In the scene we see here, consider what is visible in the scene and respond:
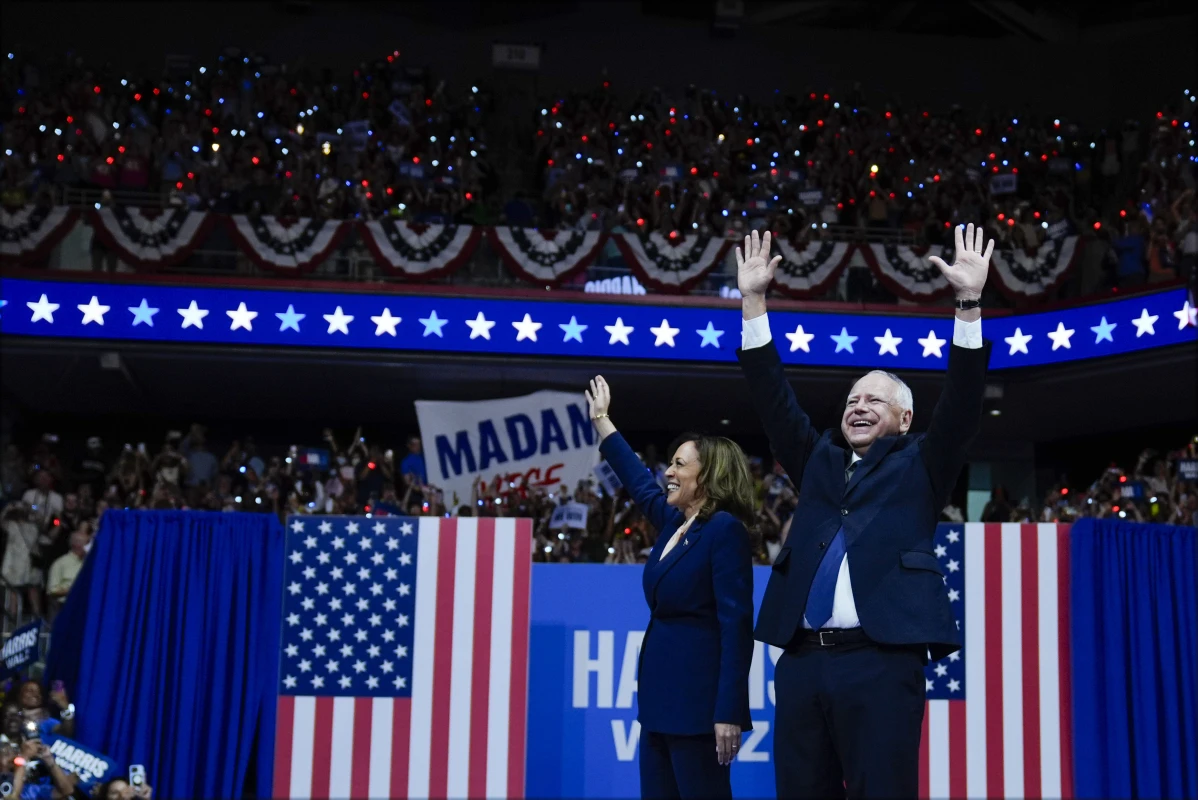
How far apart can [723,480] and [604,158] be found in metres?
11.2

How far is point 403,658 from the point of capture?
6492 mm

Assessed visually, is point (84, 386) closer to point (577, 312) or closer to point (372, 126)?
point (372, 126)

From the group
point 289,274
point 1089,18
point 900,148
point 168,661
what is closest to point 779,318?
point 900,148

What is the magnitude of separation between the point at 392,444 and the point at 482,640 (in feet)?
33.0

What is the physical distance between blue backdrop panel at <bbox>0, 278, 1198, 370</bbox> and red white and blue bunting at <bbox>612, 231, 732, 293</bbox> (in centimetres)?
29

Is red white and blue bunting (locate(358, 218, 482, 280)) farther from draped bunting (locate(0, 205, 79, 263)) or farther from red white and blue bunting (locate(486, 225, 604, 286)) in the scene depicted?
draped bunting (locate(0, 205, 79, 263))

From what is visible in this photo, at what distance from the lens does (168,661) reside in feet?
21.5

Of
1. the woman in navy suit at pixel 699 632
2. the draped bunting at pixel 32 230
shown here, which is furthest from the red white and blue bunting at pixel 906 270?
the woman in navy suit at pixel 699 632

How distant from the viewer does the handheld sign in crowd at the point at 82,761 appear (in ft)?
20.7

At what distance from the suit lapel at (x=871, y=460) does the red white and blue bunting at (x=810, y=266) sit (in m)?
9.87

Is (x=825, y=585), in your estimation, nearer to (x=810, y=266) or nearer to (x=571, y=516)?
(x=571, y=516)

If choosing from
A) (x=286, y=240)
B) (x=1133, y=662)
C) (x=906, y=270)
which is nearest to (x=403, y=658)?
(x=1133, y=662)

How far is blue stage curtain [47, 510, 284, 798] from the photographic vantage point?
6.49 meters

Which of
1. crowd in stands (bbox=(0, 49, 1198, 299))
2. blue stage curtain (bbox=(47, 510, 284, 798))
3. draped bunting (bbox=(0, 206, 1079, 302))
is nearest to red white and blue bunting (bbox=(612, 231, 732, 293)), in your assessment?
draped bunting (bbox=(0, 206, 1079, 302))
